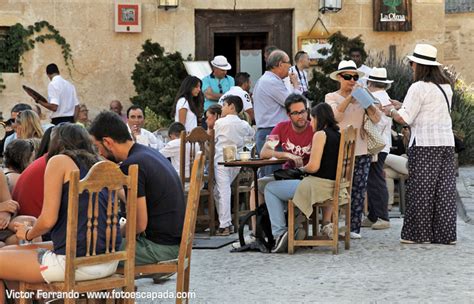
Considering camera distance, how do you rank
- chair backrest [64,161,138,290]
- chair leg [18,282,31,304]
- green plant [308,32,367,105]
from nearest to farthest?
chair backrest [64,161,138,290]
chair leg [18,282,31,304]
green plant [308,32,367,105]

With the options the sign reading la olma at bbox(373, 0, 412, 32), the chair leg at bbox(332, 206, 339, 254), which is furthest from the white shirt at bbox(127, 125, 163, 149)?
the sign reading la olma at bbox(373, 0, 412, 32)

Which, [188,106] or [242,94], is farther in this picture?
[242,94]

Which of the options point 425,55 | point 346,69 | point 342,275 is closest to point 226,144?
point 346,69

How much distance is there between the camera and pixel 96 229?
6293 millimetres

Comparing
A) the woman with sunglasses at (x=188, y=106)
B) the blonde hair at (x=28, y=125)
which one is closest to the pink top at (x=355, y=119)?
the woman with sunglasses at (x=188, y=106)

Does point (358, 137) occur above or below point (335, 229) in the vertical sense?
above

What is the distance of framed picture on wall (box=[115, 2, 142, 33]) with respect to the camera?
737 inches

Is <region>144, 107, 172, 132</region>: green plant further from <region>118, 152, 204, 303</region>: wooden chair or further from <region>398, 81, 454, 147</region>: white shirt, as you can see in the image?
<region>118, 152, 204, 303</region>: wooden chair

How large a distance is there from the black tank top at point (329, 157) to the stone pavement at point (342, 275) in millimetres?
758

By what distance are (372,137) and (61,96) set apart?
7.00 meters

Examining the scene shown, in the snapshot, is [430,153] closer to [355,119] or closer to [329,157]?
[355,119]

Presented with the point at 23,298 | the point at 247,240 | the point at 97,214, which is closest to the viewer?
the point at 97,214

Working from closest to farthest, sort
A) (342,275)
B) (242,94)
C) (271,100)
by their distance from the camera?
1. (342,275)
2. (271,100)
3. (242,94)

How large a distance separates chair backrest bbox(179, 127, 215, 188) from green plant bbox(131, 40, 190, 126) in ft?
19.5
